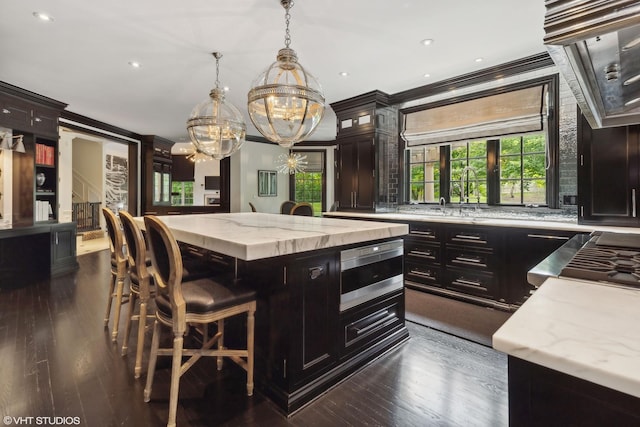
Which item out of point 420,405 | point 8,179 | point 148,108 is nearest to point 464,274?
point 420,405

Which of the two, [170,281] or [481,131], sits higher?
[481,131]

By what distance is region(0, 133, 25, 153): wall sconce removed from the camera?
4000 mm

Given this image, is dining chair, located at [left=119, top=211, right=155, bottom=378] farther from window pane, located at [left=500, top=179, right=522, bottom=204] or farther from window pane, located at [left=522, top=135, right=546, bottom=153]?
window pane, located at [left=522, top=135, right=546, bottom=153]

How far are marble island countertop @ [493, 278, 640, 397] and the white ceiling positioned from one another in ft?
8.44

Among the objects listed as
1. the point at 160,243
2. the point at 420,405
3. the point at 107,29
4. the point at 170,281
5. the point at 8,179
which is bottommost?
the point at 420,405

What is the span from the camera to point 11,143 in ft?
13.5

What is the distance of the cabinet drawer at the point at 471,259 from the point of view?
133 inches

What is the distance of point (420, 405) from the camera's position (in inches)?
68.7

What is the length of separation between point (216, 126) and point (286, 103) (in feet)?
3.78

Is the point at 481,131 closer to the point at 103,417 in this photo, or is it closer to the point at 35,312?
the point at 103,417

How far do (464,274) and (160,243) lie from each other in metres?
3.22

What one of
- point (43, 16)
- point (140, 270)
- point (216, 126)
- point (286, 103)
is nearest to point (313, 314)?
point (140, 270)

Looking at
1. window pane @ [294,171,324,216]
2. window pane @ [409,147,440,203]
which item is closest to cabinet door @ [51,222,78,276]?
window pane @ [294,171,324,216]

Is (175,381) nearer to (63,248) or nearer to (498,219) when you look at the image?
(498,219)
